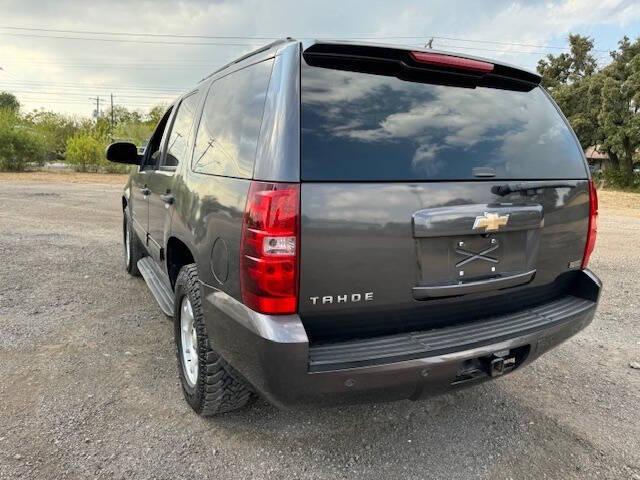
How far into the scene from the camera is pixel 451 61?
2.38m

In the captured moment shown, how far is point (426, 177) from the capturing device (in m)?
2.20

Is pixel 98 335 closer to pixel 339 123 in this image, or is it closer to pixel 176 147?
pixel 176 147

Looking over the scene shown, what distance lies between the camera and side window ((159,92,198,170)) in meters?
3.37

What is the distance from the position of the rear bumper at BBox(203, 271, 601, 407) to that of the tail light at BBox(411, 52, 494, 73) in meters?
1.27

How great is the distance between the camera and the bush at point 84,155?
96.9 feet

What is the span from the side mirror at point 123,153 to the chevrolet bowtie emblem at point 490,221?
3.60 meters

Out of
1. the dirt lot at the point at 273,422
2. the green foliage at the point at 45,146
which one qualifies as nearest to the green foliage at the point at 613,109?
the green foliage at the point at 45,146

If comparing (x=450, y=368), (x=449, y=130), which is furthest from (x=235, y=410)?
(x=449, y=130)

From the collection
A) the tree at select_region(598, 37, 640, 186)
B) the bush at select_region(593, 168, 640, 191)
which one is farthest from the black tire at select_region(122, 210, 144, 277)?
the bush at select_region(593, 168, 640, 191)

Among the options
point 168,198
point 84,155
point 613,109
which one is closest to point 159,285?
point 168,198

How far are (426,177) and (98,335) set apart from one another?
122 inches

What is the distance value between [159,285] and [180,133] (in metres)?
1.20

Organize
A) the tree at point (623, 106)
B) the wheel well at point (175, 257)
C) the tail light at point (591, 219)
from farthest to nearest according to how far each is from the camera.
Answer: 1. the tree at point (623, 106)
2. the wheel well at point (175, 257)
3. the tail light at point (591, 219)

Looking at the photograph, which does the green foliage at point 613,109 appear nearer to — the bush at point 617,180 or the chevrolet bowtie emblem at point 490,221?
the bush at point 617,180
